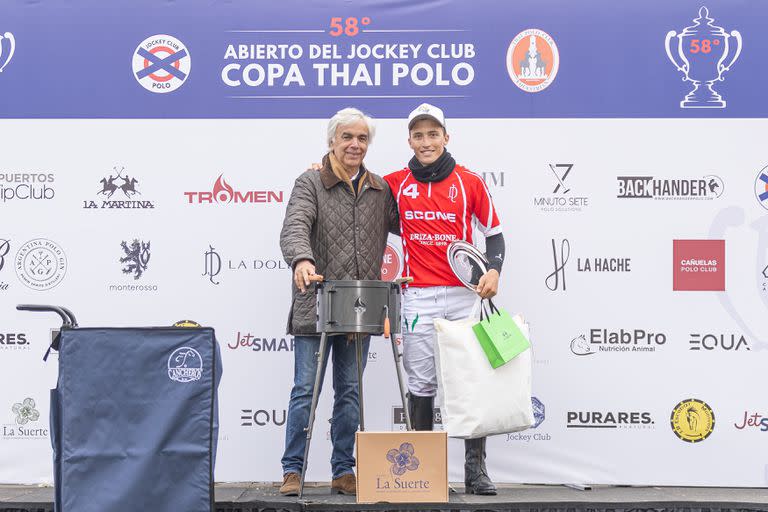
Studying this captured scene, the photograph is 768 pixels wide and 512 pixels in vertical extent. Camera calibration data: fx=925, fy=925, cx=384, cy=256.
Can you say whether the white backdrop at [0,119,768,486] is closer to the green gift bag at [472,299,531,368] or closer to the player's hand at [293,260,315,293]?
the green gift bag at [472,299,531,368]

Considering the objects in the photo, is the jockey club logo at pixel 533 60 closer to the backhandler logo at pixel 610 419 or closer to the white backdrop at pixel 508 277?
the white backdrop at pixel 508 277

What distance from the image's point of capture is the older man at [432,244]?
3977 mm

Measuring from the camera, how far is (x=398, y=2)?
4.59 meters

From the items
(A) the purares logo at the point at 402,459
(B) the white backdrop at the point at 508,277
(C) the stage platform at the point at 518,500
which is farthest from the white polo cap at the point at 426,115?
(C) the stage platform at the point at 518,500

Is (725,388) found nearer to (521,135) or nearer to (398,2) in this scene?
(521,135)

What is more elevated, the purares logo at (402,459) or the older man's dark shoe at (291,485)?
the purares logo at (402,459)

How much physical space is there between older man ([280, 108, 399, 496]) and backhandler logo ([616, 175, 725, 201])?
1393mm

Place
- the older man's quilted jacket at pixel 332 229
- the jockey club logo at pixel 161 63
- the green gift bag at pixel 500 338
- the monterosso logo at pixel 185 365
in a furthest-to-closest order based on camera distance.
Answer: the jockey club logo at pixel 161 63 → the older man's quilted jacket at pixel 332 229 → the green gift bag at pixel 500 338 → the monterosso logo at pixel 185 365

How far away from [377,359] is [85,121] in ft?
6.11

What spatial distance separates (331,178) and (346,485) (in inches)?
51.8

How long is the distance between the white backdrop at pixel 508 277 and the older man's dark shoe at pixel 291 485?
0.62 m

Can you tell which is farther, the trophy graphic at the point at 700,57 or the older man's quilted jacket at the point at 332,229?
the trophy graphic at the point at 700,57

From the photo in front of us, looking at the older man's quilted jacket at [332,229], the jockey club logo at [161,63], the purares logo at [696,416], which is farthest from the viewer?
the jockey club logo at [161,63]

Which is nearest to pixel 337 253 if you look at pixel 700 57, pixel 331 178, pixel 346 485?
pixel 331 178
